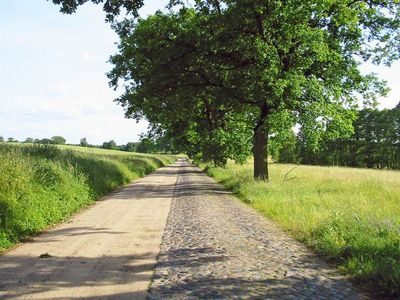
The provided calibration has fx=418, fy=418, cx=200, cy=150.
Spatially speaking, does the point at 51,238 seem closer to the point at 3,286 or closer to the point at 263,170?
the point at 3,286

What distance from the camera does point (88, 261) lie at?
7.80m

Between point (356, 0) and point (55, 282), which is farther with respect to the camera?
point (356, 0)

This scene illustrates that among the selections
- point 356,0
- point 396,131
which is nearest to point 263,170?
point 356,0

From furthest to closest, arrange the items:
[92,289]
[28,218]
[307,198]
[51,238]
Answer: [307,198] < [28,218] < [51,238] < [92,289]

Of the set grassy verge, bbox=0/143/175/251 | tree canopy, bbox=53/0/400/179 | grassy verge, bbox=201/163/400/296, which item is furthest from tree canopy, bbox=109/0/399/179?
grassy verge, bbox=0/143/175/251

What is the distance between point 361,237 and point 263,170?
1476cm

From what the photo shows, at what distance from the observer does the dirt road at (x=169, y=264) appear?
610 centimetres

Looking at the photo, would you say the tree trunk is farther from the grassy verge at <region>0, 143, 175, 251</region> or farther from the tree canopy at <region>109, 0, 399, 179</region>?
the grassy verge at <region>0, 143, 175, 251</region>

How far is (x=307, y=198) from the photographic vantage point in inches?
603

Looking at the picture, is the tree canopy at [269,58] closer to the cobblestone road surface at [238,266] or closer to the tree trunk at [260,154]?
the tree trunk at [260,154]

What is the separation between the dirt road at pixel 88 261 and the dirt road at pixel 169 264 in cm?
1

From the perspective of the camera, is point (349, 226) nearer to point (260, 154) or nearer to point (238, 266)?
point (238, 266)

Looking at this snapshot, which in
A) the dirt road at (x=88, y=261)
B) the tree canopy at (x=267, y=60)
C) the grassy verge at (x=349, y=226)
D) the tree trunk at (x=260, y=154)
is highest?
the tree canopy at (x=267, y=60)

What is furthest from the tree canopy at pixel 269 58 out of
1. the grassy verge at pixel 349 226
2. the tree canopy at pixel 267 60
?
the grassy verge at pixel 349 226
